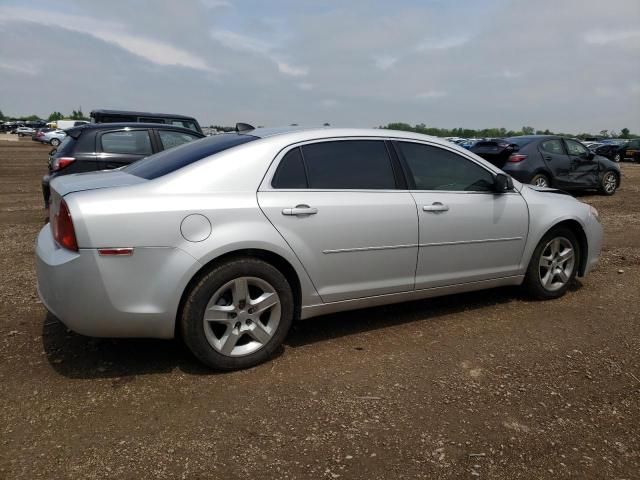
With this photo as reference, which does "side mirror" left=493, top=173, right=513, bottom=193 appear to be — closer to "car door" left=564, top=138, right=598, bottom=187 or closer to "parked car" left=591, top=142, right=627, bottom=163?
"car door" left=564, top=138, right=598, bottom=187

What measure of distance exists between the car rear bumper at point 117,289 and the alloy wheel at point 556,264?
126 inches

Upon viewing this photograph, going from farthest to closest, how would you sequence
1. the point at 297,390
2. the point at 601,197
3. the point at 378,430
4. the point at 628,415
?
the point at 601,197 < the point at 297,390 < the point at 628,415 < the point at 378,430

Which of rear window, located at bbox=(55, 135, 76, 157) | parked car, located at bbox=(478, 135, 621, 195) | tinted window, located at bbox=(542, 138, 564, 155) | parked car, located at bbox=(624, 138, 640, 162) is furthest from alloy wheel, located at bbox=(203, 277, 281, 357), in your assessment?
parked car, located at bbox=(624, 138, 640, 162)

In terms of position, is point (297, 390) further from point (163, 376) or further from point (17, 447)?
point (17, 447)

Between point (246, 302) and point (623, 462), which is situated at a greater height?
point (246, 302)

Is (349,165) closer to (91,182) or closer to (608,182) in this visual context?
(91,182)

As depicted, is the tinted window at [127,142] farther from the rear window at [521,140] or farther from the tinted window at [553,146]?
the tinted window at [553,146]

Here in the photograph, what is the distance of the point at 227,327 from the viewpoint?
3207mm

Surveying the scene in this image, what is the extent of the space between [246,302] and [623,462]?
2177 mm

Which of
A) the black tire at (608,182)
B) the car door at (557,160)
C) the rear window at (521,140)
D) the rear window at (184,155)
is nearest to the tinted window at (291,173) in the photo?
the rear window at (184,155)

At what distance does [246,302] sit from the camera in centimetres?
322

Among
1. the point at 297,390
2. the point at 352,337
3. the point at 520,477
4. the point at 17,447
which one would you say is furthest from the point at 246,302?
the point at 520,477

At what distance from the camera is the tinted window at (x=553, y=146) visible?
10906 millimetres

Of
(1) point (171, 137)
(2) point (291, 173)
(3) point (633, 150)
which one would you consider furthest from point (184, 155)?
(3) point (633, 150)
